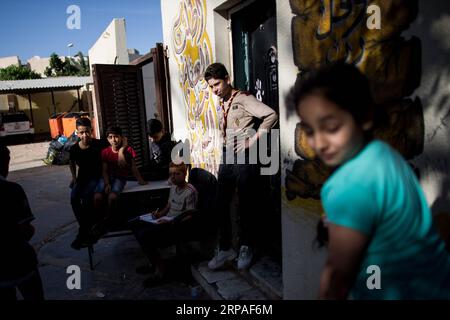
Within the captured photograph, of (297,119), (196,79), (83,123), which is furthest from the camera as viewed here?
(83,123)

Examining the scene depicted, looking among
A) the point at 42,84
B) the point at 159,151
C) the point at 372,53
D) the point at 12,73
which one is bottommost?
the point at 159,151

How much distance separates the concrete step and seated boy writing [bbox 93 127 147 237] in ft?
5.14

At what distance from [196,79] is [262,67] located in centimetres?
125

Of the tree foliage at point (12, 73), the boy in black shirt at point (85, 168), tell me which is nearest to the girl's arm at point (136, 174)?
the boy in black shirt at point (85, 168)

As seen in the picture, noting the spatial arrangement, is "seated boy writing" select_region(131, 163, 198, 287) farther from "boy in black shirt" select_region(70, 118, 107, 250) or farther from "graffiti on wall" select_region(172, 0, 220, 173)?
"boy in black shirt" select_region(70, 118, 107, 250)

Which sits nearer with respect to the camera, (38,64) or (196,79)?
(196,79)

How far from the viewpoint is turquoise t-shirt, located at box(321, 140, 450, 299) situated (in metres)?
0.99

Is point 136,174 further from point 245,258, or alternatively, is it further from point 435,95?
point 435,95

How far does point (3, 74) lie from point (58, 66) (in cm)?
571

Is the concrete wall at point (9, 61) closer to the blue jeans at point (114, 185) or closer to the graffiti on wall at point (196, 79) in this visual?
the graffiti on wall at point (196, 79)

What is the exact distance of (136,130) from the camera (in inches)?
275

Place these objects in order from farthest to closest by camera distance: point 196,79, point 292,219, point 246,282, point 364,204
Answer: point 196,79, point 246,282, point 292,219, point 364,204

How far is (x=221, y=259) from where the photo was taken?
3695 millimetres

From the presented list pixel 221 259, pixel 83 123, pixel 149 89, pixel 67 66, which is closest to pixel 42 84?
pixel 149 89
